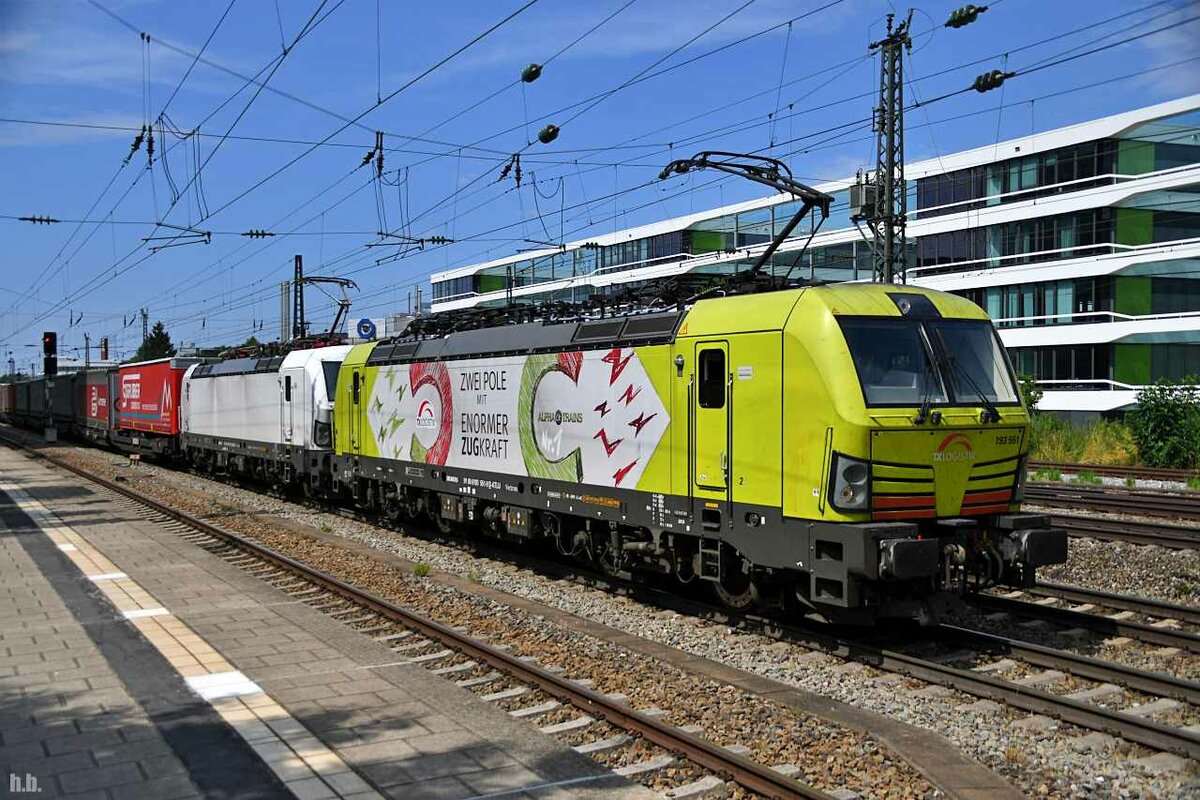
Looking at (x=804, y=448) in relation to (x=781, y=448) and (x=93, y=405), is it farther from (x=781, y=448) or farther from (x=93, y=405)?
(x=93, y=405)

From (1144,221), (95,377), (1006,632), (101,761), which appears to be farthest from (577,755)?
(95,377)

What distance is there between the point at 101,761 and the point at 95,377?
1674 inches

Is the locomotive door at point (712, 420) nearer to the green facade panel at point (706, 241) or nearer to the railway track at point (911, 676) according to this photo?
the railway track at point (911, 676)

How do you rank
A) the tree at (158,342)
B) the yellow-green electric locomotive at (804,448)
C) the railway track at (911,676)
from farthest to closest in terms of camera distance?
1. the tree at (158,342)
2. the yellow-green electric locomotive at (804,448)
3. the railway track at (911,676)

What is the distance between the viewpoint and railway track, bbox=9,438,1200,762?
6.55 metres

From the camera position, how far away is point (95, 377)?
1741 inches

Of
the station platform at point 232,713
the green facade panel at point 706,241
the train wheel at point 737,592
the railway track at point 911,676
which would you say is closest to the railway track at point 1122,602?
the railway track at point 911,676

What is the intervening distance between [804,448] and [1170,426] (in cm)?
2216

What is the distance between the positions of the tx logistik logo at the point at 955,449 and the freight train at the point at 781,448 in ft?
0.06

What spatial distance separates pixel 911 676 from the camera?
8.77 metres

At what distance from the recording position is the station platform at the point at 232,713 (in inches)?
235

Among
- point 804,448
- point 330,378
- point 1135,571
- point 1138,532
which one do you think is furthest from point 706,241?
point 804,448

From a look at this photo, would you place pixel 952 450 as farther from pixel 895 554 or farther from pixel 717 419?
pixel 717 419

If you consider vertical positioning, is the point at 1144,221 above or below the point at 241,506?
above
